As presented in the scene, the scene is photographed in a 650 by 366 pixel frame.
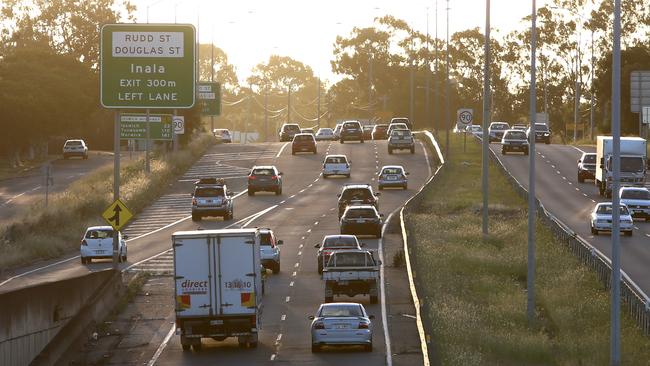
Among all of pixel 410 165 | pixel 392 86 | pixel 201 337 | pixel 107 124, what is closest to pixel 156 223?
pixel 410 165

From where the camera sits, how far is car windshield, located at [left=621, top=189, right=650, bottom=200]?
67.6 meters

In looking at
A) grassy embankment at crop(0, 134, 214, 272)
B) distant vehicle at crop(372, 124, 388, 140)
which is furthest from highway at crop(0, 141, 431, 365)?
distant vehicle at crop(372, 124, 388, 140)

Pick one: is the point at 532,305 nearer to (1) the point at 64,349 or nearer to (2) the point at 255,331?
(2) the point at 255,331

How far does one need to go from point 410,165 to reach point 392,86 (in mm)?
96745

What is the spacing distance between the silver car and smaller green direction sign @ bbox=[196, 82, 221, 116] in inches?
3874

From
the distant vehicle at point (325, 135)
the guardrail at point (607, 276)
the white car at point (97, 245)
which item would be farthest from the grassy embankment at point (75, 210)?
the distant vehicle at point (325, 135)

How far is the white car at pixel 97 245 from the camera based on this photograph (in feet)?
182

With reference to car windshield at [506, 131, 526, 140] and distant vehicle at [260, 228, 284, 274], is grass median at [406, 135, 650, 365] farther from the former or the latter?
car windshield at [506, 131, 526, 140]

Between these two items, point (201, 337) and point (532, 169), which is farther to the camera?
point (532, 169)

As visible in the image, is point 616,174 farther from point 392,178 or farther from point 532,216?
point 392,178

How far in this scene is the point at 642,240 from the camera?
60156mm

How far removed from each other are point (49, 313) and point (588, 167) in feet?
180

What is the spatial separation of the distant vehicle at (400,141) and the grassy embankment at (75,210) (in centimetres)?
1670

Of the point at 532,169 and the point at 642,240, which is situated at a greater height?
the point at 532,169
